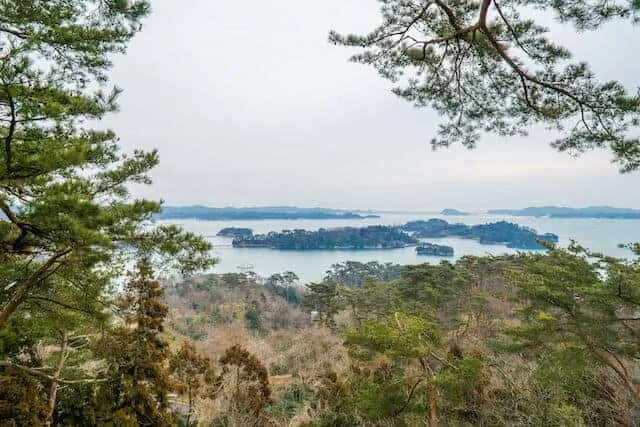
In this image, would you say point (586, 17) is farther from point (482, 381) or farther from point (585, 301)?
point (482, 381)

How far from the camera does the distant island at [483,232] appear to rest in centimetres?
3321

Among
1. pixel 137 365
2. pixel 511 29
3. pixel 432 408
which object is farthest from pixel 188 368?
pixel 511 29

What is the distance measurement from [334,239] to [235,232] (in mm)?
13477

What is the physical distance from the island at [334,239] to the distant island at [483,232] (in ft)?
10.9

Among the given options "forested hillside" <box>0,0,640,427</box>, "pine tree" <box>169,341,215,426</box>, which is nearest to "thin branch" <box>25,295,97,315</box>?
"forested hillside" <box>0,0,640,427</box>

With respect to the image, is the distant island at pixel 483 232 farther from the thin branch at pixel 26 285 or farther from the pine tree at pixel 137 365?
the thin branch at pixel 26 285

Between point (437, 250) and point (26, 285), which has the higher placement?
point (26, 285)

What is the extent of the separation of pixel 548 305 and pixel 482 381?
64.9 inches

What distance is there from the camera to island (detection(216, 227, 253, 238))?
4470 cm

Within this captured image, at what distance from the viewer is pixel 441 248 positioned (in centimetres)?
3775

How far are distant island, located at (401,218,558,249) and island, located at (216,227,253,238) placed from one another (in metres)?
22.7

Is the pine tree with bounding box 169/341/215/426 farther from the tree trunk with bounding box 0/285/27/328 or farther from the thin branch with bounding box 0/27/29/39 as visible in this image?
the thin branch with bounding box 0/27/29/39

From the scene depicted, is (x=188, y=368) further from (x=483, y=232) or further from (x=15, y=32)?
(x=483, y=232)

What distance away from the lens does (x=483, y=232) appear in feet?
138
